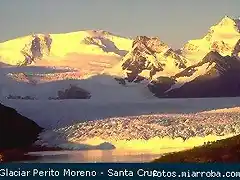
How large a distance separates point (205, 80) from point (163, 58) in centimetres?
34

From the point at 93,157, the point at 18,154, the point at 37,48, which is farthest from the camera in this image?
the point at 37,48

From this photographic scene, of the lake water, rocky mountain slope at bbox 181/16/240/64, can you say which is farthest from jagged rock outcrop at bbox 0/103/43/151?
rocky mountain slope at bbox 181/16/240/64

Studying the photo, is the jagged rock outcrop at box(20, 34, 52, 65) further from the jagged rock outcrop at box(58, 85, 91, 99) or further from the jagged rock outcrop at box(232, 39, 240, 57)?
the jagged rock outcrop at box(232, 39, 240, 57)

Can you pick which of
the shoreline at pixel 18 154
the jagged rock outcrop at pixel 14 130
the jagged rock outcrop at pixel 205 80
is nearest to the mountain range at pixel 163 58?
the jagged rock outcrop at pixel 205 80

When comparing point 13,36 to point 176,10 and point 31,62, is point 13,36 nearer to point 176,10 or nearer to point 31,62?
point 31,62

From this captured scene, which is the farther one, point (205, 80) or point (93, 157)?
point (205, 80)

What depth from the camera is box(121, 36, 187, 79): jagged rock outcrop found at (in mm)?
4441

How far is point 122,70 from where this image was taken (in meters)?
4.54

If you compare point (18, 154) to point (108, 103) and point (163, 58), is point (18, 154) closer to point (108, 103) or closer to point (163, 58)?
point (108, 103)

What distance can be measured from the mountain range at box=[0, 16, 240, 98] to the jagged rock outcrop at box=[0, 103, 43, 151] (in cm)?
38

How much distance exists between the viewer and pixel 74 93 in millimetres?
4520

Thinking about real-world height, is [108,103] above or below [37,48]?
below

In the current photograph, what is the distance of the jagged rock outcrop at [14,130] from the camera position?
4.43m

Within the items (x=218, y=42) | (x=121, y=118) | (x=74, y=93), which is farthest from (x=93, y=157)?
(x=218, y=42)
